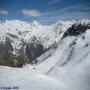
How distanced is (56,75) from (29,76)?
11.6 ft

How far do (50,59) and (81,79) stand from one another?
47.0 feet

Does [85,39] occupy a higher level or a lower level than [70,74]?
higher

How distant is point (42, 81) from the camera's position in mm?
20750

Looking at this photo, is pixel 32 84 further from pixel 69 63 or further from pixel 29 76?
pixel 69 63

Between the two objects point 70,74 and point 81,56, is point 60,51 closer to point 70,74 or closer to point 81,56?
point 81,56

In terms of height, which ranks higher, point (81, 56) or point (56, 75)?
point (81, 56)

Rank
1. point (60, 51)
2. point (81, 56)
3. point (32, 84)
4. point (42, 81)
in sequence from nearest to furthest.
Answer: point (32, 84)
point (42, 81)
point (81, 56)
point (60, 51)

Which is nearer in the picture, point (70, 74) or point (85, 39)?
point (70, 74)

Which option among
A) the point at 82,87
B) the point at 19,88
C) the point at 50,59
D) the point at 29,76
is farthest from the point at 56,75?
the point at 50,59

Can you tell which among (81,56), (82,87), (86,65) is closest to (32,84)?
(82,87)

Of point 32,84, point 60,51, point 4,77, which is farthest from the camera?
point 60,51

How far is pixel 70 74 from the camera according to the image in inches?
910

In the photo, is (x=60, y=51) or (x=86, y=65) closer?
(x=86, y=65)

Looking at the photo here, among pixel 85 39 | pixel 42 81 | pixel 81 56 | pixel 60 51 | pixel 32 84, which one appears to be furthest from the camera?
pixel 60 51
